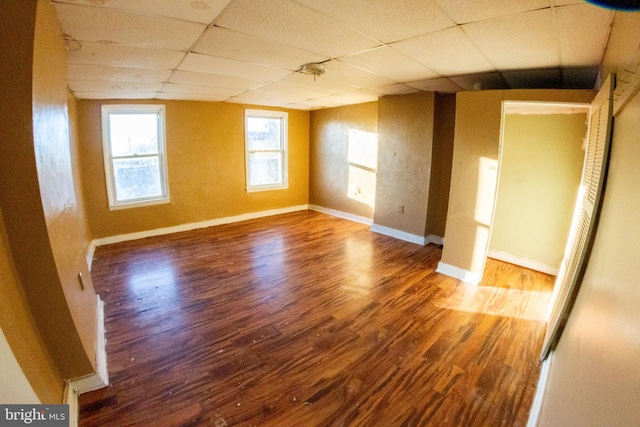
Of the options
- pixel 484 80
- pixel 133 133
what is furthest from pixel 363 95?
pixel 133 133

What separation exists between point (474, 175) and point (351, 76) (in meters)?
1.76

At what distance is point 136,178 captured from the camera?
14.9 feet

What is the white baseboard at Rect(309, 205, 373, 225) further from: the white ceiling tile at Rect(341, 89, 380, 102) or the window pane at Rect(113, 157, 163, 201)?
the window pane at Rect(113, 157, 163, 201)

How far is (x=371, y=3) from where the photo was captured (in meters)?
1.54

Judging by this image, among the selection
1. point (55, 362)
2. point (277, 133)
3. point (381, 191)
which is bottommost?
point (55, 362)

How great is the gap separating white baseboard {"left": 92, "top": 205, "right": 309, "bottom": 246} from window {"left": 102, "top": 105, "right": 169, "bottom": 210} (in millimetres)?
480

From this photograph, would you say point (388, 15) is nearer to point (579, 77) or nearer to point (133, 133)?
point (579, 77)

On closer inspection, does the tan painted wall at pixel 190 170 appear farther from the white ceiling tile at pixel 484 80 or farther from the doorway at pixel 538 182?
the doorway at pixel 538 182

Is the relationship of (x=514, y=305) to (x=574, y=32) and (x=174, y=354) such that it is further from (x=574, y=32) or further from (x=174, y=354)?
(x=174, y=354)

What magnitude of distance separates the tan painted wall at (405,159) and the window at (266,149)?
2.29 m

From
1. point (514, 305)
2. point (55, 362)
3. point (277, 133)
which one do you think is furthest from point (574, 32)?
point (277, 133)

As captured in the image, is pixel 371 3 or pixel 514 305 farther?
pixel 514 305

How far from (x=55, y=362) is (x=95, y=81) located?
2.89m

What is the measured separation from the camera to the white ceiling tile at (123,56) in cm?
213
